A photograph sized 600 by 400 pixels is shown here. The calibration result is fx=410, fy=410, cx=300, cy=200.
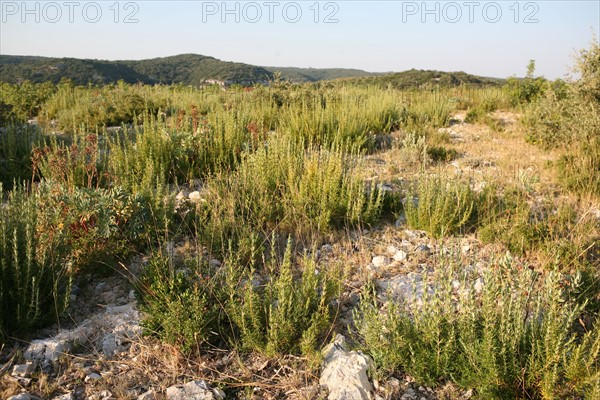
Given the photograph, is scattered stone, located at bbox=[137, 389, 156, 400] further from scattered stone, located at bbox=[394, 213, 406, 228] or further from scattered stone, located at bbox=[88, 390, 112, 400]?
scattered stone, located at bbox=[394, 213, 406, 228]

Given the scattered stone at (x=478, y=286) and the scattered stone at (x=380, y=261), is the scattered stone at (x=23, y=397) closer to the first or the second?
the scattered stone at (x=380, y=261)

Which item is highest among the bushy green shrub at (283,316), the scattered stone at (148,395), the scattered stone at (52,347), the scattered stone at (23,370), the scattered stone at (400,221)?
the scattered stone at (400,221)

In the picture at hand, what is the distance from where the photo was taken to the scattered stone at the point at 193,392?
88.4 inches

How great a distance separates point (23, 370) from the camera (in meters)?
2.34

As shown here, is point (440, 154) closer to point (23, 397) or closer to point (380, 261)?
point (380, 261)

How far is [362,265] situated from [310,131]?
153 inches

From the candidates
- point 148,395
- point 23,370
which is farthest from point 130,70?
point 148,395

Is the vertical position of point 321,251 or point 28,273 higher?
point 28,273

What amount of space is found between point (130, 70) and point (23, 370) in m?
63.1

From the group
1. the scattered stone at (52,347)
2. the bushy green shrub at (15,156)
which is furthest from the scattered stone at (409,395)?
the bushy green shrub at (15,156)

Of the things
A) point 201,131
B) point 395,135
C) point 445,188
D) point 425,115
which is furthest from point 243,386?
point 425,115

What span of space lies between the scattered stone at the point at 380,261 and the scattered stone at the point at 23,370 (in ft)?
8.47

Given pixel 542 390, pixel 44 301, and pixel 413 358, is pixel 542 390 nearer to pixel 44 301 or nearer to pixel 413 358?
pixel 413 358

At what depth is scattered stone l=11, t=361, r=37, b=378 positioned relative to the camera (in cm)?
232
